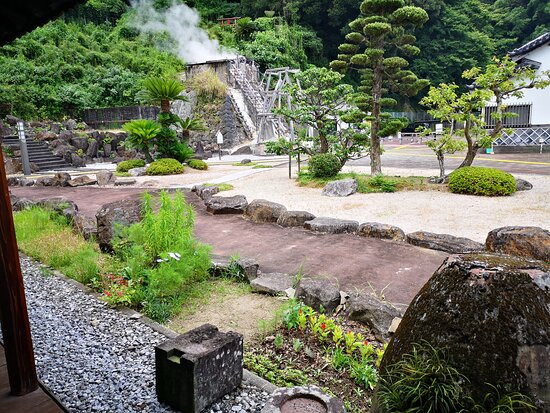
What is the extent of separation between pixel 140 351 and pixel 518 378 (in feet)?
9.47

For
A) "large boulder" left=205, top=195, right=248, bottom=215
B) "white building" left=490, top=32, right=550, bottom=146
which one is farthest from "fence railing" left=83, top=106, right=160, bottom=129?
"white building" left=490, top=32, right=550, bottom=146

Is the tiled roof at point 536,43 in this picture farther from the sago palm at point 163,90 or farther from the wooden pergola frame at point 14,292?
the wooden pergola frame at point 14,292

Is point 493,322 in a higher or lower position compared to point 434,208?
higher

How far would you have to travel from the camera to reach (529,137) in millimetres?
20016

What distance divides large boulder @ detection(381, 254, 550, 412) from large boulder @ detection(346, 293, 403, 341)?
2.03m

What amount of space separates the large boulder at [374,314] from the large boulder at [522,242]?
8.33ft

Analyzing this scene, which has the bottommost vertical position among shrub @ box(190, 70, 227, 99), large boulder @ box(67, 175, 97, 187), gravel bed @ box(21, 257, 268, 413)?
gravel bed @ box(21, 257, 268, 413)

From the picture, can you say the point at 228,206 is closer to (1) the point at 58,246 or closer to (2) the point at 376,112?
(1) the point at 58,246

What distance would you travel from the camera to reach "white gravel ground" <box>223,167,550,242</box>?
7.69m

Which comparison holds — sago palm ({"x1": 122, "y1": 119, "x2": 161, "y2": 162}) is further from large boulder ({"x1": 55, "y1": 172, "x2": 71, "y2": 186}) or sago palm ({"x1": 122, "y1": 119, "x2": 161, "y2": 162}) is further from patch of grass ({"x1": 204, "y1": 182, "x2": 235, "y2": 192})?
patch of grass ({"x1": 204, "y1": 182, "x2": 235, "y2": 192})

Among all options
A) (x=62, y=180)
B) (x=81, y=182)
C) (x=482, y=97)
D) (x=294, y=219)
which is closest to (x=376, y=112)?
(x=482, y=97)

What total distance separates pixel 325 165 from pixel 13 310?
10574mm

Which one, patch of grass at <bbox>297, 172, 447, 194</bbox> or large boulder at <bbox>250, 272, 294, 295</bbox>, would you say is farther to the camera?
patch of grass at <bbox>297, 172, 447, 194</bbox>

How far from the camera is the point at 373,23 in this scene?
11.9 m
